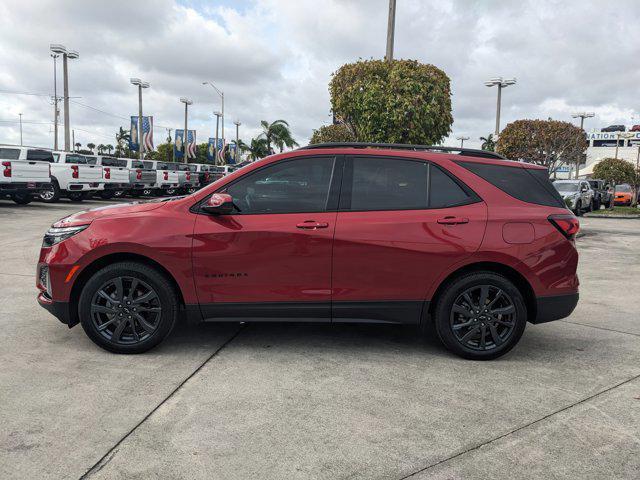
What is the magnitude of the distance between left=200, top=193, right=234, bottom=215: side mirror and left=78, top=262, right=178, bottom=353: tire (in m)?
0.67

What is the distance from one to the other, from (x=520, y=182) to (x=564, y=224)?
476mm

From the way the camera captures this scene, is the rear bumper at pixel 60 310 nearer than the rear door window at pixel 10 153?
Yes

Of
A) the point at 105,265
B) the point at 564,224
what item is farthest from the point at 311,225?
the point at 564,224

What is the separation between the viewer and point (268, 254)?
4.11 metres

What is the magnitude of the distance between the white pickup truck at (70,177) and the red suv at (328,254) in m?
16.6

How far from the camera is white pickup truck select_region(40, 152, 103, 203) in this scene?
63.0 feet

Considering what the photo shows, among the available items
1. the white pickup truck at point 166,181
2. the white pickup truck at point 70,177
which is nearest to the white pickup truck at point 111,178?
the white pickup truck at point 70,177

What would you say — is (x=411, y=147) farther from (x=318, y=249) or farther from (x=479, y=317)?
(x=479, y=317)

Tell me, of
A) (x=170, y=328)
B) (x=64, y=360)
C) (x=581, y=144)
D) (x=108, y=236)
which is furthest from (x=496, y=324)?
(x=581, y=144)

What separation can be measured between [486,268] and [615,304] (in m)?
3.02

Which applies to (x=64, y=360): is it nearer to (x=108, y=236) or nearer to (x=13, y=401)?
(x=13, y=401)

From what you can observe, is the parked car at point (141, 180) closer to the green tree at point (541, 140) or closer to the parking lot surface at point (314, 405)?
the parking lot surface at point (314, 405)

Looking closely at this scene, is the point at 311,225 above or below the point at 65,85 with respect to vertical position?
below

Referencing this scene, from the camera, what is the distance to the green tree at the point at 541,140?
116 feet
